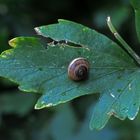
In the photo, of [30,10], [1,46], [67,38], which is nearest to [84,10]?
[30,10]

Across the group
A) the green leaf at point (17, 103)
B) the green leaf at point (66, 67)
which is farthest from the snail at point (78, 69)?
the green leaf at point (17, 103)

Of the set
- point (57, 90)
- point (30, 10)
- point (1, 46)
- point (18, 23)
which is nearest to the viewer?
point (57, 90)

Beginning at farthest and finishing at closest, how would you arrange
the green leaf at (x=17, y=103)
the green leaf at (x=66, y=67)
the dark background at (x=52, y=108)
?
the green leaf at (x=17, y=103) → the dark background at (x=52, y=108) → the green leaf at (x=66, y=67)

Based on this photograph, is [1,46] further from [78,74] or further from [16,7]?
[78,74]

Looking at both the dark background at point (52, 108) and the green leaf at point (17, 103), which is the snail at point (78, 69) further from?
the green leaf at point (17, 103)

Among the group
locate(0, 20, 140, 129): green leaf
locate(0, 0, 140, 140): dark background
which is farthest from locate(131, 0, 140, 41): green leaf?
locate(0, 0, 140, 140): dark background
